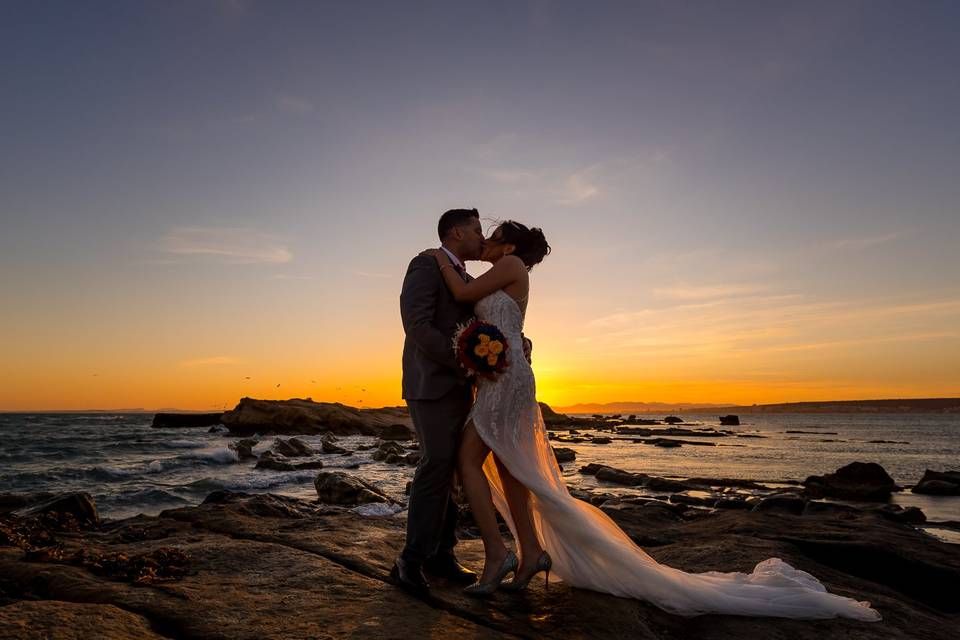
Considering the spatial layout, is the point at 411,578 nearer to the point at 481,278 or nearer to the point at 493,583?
the point at 493,583

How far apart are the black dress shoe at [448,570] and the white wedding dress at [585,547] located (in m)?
0.50

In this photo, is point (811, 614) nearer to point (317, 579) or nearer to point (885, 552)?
point (885, 552)

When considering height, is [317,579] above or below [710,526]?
above

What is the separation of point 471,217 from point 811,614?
3617mm

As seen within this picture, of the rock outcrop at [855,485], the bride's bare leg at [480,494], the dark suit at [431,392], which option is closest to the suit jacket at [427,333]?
the dark suit at [431,392]

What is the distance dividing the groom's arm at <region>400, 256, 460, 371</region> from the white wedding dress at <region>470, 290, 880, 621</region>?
15.1 inches

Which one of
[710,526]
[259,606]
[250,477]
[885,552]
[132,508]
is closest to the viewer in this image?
[259,606]

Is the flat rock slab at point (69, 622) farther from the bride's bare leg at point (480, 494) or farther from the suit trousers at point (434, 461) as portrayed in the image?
the bride's bare leg at point (480, 494)

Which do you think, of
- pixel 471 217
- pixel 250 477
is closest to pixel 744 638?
pixel 471 217

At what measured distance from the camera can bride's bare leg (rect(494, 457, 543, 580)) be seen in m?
4.22

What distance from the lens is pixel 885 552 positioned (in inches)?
231

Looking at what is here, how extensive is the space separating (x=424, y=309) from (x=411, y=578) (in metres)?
1.82

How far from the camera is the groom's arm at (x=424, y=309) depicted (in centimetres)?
416

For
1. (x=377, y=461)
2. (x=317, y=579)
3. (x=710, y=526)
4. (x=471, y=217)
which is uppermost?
(x=471, y=217)
